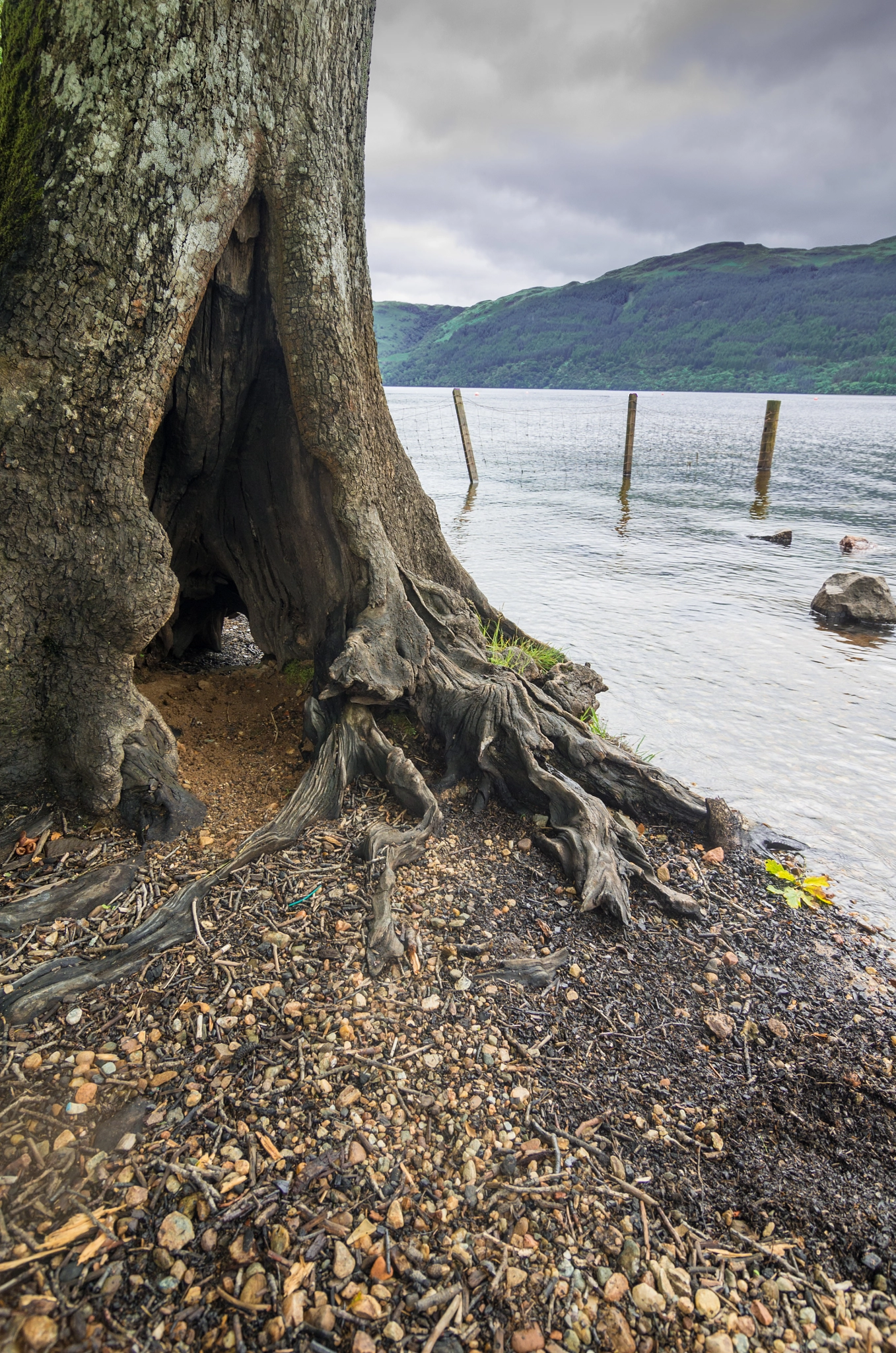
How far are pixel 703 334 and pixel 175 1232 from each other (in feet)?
554

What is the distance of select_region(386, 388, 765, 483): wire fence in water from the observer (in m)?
25.5

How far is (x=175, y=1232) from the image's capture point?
1.74m

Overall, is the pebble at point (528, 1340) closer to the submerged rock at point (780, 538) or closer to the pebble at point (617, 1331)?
the pebble at point (617, 1331)

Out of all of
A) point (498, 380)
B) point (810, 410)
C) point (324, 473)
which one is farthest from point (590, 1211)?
point (498, 380)

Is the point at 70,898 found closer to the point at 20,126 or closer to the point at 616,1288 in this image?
the point at 616,1288

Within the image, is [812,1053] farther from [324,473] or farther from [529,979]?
[324,473]

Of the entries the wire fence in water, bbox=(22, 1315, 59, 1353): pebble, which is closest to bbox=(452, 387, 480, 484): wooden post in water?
the wire fence in water

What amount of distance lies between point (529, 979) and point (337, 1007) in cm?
75

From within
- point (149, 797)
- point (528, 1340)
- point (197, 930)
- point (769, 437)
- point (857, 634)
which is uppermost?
point (769, 437)

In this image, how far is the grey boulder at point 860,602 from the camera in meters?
9.12

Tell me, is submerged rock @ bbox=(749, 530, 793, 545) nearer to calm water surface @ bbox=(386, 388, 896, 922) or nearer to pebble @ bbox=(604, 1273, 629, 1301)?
calm water surface @ bbox=(386, 388, 896, 922)

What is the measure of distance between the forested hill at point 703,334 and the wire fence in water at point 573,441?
64199 mm

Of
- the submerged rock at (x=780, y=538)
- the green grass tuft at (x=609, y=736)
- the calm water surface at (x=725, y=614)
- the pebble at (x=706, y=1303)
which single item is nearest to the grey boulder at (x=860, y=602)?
the calm water surface at (x=725, y=614)

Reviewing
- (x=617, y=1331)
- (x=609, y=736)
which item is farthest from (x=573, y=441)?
(x=617, y=1331)
